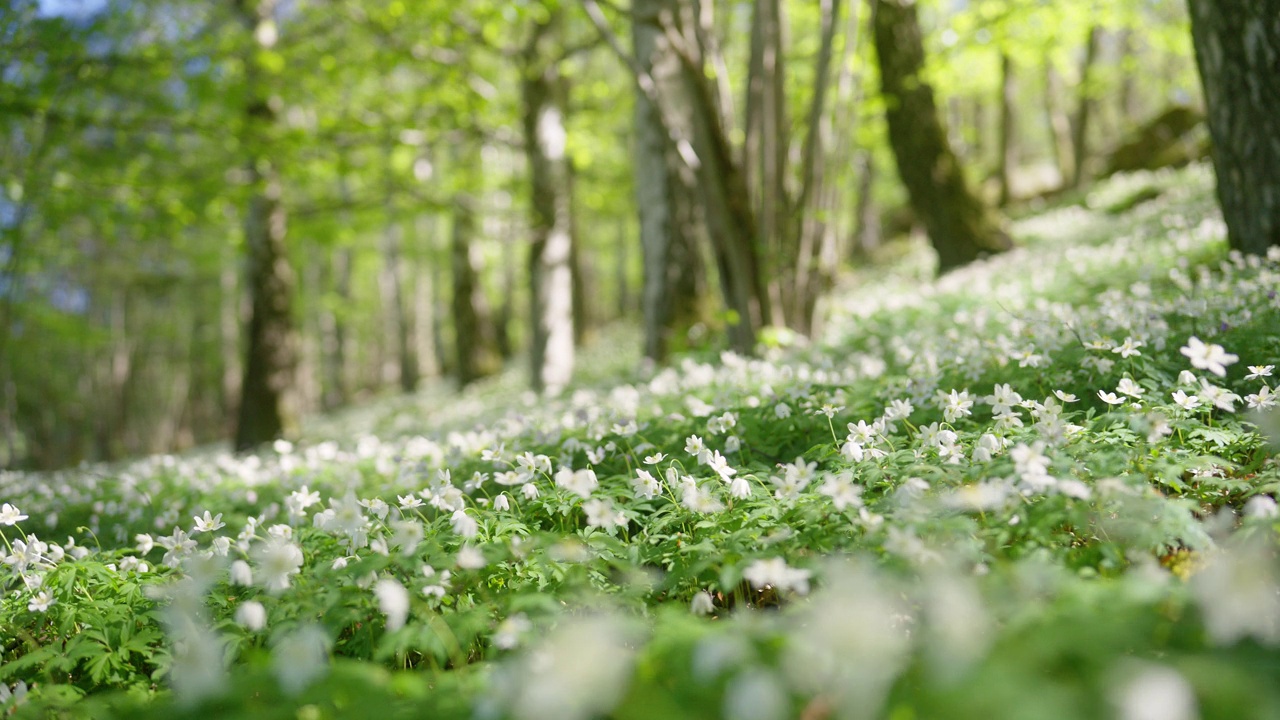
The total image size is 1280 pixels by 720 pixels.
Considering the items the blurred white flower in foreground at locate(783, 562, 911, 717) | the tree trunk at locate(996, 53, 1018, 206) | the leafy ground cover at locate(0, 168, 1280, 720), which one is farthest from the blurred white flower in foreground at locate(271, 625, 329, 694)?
the tree trunk at locate(996, 53, 1018, 206)

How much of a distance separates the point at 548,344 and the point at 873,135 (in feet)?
30.3

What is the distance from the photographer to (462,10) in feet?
34.3

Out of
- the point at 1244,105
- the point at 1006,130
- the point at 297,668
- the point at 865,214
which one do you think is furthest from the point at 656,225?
the point at 865,214

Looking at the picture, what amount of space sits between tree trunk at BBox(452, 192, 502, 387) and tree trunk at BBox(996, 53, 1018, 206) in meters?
13.5

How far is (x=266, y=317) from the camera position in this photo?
33.9ft

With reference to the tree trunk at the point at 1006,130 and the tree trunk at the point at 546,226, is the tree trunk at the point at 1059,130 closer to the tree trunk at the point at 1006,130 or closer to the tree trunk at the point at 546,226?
the tree trunk at the point at 1006,130

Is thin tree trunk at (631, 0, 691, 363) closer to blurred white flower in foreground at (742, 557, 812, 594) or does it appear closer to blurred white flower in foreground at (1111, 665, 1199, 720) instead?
blurred white flower in foreground at (742, 557, 812, 594)

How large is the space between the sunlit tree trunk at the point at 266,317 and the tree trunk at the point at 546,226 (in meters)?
3.84

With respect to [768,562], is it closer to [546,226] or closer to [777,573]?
[777,573]

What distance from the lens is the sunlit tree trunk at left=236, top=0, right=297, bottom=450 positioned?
10.1 meters

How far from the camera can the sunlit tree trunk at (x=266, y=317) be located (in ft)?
33.3

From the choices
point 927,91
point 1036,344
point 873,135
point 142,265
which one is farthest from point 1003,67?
point 142,265

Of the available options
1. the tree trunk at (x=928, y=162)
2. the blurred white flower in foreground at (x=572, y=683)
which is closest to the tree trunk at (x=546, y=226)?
the tree trunk at (x=928, y=162)

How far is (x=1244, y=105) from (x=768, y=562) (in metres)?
5.19
